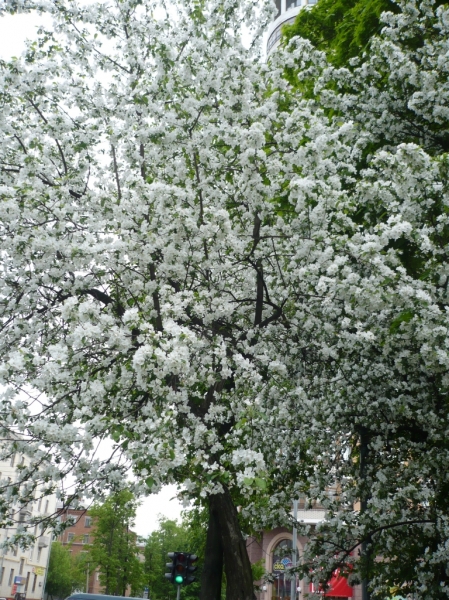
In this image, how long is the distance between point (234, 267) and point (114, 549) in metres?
29.8

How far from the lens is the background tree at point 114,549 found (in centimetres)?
3422

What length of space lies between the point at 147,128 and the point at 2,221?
8.46ft

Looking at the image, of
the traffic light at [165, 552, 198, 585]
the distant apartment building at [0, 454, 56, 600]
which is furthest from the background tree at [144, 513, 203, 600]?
the traffic light at [165, 552, 198, 585]

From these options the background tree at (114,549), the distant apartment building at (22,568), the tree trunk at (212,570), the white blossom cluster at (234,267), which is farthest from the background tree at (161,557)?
the white blossom cluster at (234,267)

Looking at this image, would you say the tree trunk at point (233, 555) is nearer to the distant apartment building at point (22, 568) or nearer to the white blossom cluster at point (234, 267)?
the white blossom cluster at point (234, 267)

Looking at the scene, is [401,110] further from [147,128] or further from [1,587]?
[1,587]

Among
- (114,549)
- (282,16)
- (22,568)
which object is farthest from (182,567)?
(22,568)

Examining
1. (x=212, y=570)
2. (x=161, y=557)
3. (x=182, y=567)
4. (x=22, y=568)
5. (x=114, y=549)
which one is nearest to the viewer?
(x=212, y=570)

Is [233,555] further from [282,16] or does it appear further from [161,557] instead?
[282,16]

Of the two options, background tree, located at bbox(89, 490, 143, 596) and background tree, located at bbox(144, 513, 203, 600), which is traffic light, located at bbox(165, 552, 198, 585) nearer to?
background tree, located at bbox(89, 490, 143, 596)

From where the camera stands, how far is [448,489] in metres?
9.92

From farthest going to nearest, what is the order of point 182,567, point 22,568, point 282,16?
1. point 22,568
2. point 282,16
3. point 182,567

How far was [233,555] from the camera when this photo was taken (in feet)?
27.1

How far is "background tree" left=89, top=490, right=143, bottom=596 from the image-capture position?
3422 cm
